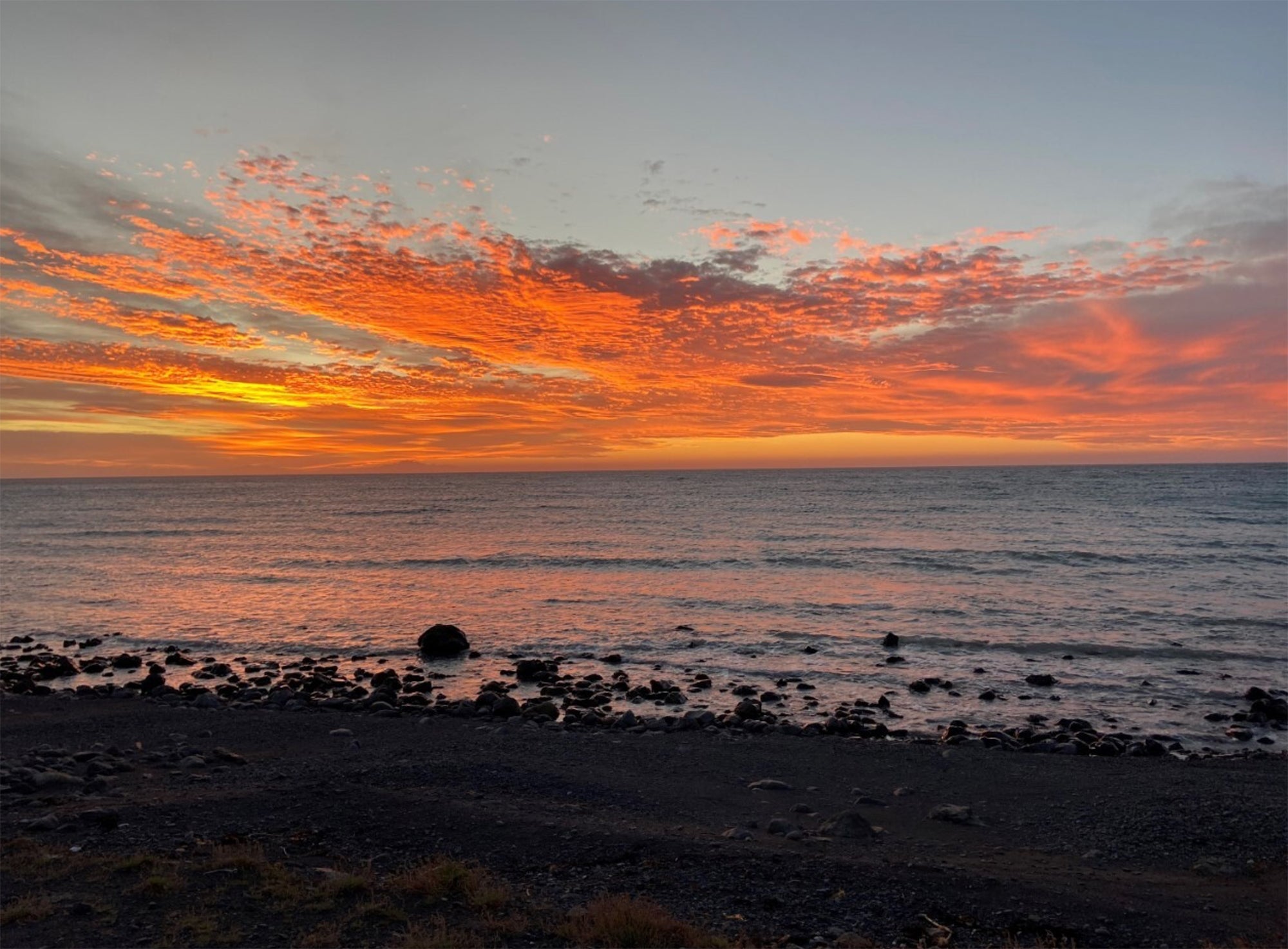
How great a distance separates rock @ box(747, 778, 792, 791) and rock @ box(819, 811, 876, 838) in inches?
77.2

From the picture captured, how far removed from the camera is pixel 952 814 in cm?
1283

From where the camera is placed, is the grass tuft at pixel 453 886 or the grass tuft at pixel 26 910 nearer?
the grass tuft at pixel 26 910

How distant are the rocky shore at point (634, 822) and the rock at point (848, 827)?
0.07 metres

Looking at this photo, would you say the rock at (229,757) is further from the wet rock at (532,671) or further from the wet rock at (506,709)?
the wet rock at (532,671)

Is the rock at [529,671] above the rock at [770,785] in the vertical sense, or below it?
below

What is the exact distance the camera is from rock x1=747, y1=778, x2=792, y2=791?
559 inches

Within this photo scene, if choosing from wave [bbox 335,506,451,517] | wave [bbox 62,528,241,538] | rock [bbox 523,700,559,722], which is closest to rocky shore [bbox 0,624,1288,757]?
rock [bbox 523,700,559,722]

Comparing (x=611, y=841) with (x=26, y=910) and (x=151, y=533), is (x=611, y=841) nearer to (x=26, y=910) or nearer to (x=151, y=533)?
(x=26, y=910)

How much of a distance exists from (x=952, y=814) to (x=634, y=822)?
17.3ft

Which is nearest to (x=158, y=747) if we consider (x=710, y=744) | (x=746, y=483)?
(x=710, y=744)

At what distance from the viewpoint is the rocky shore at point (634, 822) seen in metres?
8.66

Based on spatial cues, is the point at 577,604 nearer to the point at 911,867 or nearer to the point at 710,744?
the point at 710,744

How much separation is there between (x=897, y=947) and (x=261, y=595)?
1479 inches

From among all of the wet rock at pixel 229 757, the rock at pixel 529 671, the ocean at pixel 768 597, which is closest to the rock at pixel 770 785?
the ocean at pixel 768 597
